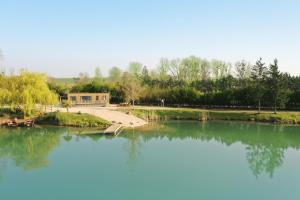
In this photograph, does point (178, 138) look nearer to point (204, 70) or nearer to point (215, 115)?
point (215, 115)

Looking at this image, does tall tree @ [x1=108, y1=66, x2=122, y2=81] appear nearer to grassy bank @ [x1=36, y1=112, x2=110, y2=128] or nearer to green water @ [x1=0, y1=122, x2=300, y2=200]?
grassy bank @ [x1=36, y1=112, x2=110, y2=128]

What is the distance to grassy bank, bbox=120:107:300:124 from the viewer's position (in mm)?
34906

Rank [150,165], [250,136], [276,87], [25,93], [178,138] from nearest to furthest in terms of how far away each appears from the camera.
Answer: [150,165] → [178,138] → [250,136] → [25,93] → [276,87]

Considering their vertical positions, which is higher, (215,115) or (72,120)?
Result: (215,115)

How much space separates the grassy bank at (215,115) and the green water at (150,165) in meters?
6.40

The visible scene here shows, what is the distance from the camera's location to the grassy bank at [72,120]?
3006 centimetres

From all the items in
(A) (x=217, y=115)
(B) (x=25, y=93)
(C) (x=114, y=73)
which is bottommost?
(A) (x=217, y=115)

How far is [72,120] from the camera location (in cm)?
3041

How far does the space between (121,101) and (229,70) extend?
3001cm

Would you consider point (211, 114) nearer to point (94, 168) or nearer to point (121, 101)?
point (121, 101)

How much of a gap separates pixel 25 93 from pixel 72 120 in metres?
5.30

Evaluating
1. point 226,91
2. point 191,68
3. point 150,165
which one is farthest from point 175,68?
point 150,165

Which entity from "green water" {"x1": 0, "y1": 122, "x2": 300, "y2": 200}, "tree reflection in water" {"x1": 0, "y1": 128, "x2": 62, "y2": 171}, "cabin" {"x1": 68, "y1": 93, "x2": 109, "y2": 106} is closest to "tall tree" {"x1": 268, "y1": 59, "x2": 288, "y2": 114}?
"green water" {"x1": 0, "y1": 122, "x2": 300, "y2": 200}

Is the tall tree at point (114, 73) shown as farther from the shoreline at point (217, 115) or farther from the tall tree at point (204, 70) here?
the shoreline at point (217, 115)
